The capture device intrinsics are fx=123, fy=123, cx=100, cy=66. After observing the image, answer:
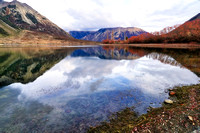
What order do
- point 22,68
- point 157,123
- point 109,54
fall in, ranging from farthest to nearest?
1. point 109,54
2. point 22,68
3. point 157,123

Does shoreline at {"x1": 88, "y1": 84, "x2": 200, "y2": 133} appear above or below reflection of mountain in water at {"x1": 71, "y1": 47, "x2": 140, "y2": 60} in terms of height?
below

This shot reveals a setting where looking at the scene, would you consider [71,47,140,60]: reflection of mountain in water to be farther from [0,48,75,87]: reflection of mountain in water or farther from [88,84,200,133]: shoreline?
[88,84,200,133]: shoreline

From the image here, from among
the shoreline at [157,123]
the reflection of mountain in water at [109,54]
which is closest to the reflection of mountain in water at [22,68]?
the shoreline at [157,123]

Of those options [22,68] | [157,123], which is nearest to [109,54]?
[22,68]

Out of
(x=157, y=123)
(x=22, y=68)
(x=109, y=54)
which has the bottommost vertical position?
(x=157, y=123)

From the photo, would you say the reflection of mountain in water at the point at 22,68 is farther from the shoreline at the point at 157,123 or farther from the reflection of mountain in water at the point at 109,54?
the reflection of mountain in water at the point at 109,54

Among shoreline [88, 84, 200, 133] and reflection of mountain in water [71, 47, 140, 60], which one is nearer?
shoreline [88, 84, 200, 133]

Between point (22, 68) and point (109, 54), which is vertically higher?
point (109, 54)

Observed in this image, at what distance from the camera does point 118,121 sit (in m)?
10.1

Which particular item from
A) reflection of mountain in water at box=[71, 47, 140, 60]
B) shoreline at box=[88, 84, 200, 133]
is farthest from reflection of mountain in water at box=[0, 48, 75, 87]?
reflection of mountain in water at box=[71, 47, 140, 60]

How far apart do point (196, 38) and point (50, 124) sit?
6487 inches

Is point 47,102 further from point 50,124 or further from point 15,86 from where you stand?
point 15,86

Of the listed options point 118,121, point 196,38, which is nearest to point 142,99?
point 118,121

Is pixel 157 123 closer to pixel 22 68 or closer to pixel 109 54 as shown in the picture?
pixel 22 68
